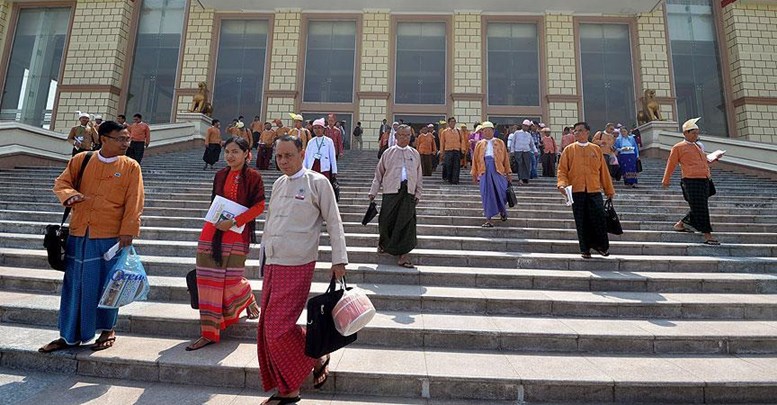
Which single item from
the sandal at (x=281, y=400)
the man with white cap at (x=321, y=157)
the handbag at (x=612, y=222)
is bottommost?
the sandal at (x=281, y=400)

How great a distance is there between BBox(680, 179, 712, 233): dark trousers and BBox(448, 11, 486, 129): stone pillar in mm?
→ 12140

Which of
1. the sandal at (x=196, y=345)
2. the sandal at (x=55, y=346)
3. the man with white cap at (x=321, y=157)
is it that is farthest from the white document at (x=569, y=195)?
the sandal at (x=55, y=346)

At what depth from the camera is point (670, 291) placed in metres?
4.26

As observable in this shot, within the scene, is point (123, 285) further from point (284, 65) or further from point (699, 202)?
point (284, 65)

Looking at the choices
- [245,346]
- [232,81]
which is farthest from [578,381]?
[232,81]

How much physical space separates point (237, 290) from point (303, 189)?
48.0 inches

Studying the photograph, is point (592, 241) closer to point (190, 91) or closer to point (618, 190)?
point (618, 190)

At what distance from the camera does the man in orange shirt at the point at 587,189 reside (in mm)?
5004

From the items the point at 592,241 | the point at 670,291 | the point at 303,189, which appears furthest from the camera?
the point at 592,241

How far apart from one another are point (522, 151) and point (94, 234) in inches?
333

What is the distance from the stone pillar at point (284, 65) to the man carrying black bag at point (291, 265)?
16170 mm

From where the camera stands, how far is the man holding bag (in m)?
2.95

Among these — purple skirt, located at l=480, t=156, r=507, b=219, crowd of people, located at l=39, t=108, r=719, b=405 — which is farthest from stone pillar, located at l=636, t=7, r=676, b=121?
crowd of people, located at l=39, t=108, r=719, b=405

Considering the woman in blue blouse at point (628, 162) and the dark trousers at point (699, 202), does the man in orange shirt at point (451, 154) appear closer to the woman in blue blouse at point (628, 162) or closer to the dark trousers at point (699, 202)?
the woman in blue blouse at point (628, 162)
